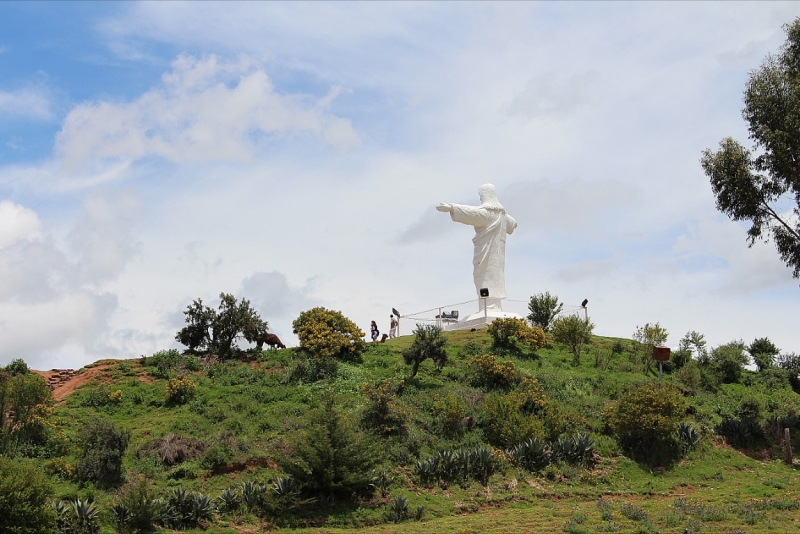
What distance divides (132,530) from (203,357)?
15.0m

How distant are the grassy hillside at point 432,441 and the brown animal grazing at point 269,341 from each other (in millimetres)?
952

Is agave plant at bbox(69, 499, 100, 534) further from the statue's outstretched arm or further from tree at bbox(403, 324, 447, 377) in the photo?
the statue's outstretched arm

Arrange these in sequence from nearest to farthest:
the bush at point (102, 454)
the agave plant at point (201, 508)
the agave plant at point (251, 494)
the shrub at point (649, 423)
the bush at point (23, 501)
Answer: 1. the bush at point (23, 501)
2. the agave plant at point (201, 508)
3. the agave plant at point (251, 494)
4. the bush at point (102, 454)
5. the shrub at point (649, 423)

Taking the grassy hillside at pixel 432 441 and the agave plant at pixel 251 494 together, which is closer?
the grassy hillside at pixel 432 441

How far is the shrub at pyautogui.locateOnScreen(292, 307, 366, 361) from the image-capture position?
102 feet

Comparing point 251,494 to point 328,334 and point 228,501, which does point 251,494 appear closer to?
point 228,501

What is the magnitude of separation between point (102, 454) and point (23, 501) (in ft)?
13.9

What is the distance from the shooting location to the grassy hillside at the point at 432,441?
62.2ft

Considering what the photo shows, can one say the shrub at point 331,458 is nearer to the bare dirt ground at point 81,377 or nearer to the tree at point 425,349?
the tree at point 425,349

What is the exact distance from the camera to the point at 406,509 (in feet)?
63.5

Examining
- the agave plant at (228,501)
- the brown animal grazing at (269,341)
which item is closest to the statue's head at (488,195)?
the brown animal grazing at (269,341)

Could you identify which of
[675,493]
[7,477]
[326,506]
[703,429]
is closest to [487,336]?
[703,429]

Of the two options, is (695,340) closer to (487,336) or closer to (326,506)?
(487,336)

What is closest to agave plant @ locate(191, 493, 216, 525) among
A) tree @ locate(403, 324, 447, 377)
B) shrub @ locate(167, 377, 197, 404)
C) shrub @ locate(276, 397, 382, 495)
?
shrub @ locate(276, 397, 382, 495)
